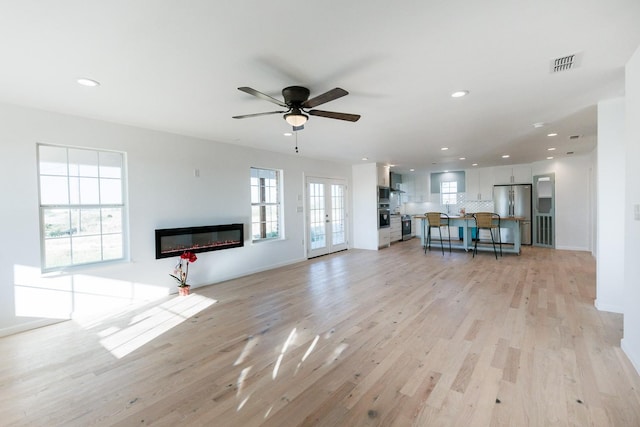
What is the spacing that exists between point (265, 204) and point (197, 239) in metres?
1.66

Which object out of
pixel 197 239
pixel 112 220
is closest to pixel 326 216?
pixel 197 239

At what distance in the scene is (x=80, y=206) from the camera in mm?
3662

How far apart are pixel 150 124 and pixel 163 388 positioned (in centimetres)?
326

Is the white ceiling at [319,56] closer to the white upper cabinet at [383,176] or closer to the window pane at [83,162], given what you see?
the window pane at [83,162]

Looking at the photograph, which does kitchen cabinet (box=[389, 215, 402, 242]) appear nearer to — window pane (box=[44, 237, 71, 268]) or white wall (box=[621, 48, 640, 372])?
white wall (box=[621, 48, 640, 372])

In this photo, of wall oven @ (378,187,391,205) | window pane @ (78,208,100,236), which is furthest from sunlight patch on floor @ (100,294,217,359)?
wall oven @ (378,187,391,205)

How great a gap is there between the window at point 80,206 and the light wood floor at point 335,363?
891mm

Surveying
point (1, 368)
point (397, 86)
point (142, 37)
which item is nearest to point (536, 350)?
point (397, 86)

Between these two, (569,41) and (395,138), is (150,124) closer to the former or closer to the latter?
(395,138)

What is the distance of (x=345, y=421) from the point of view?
1.74m

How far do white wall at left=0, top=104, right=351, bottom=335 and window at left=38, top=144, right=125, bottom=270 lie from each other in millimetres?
148

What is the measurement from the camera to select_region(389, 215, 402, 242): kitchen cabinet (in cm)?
916

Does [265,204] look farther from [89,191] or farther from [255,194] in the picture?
[89,191]

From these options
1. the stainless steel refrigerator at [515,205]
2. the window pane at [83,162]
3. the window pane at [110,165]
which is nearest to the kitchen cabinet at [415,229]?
the stainless steel refrigerator at [515,205]
